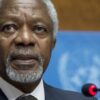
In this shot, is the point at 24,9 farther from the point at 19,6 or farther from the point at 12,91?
the point at 12,91

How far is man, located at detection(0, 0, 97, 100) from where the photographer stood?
1234mm

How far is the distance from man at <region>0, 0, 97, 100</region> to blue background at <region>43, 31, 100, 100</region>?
54 cm

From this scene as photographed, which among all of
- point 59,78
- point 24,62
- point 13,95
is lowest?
point 59,78

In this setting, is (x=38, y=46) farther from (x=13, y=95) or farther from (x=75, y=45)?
(x=75, y=45)

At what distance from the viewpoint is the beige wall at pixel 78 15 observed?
229 centimetres

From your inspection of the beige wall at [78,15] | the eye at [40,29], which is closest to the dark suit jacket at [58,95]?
the eye at [40,29]

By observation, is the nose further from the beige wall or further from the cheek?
the beige wall

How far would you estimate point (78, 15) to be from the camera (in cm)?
229

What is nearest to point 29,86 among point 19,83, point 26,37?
point 19,83

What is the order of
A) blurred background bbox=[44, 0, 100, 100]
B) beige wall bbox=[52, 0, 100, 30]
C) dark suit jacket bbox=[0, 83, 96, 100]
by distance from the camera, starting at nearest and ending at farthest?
1. dark suit jacket bbox=[0, 83, 96, 100]
2. blurred background bbox=[44, 0, 100, 100]
3. beige wall bbox=[52, 0, 100, 30]

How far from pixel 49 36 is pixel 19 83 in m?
0.18

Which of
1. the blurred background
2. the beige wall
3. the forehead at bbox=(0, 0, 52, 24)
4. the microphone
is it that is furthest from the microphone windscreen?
the beige wall

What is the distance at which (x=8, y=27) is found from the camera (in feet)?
4.17

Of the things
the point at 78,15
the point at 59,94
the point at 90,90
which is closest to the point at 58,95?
the point at 59,94
